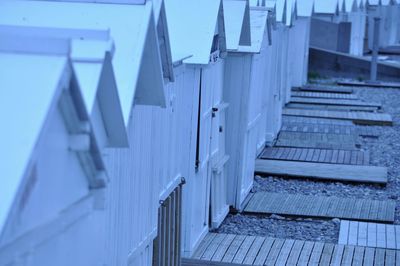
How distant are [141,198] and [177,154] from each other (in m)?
1.91

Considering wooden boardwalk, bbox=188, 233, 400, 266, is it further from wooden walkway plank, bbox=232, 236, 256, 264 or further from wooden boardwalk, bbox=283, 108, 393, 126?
wooden boardwalk, bbox=283, 108, 393, 126

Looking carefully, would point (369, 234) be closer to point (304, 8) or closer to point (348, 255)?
point (348, 255)

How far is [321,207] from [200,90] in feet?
11.3

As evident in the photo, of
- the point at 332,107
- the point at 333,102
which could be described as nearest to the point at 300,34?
the point at 333,102

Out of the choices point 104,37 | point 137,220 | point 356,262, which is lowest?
point 356,262

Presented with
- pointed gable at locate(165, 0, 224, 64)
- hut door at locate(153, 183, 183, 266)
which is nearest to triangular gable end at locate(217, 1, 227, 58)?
pointed gable at locate(165, 0, 224, 64)

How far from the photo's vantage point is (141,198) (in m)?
5.38

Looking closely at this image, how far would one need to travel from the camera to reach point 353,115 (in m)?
18.0

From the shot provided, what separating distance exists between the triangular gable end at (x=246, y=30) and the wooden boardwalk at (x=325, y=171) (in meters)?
3.26

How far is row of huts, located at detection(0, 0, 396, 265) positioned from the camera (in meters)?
2.35

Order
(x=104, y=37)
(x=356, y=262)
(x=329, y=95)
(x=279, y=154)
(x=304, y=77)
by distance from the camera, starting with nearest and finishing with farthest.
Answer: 1. (x=104, y=37)
2. (x=356, y=262)
3. (x=279, y=154)
4. (x=329, y=95)
5. (x=304, y=77)

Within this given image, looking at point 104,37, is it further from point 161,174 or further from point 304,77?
point 304,77

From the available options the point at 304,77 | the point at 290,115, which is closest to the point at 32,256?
the point at 290,115

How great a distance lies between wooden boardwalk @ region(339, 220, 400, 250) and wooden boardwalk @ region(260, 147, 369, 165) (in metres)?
3.47
